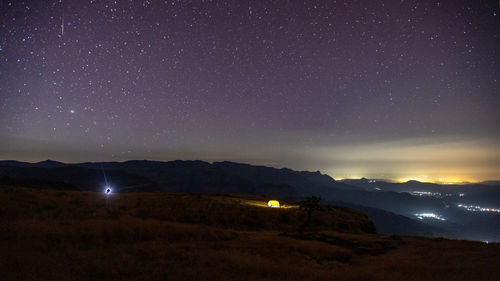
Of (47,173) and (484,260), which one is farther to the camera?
(47,173)

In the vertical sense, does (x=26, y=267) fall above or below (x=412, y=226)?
above

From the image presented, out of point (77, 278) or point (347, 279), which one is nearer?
point (77, 278)

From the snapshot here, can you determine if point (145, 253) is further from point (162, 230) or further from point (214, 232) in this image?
point (214, 232)

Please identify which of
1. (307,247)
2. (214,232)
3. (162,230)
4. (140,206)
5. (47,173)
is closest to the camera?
(307,247)

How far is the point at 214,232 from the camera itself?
15859 mm

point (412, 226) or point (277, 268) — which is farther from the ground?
point (277, 268)

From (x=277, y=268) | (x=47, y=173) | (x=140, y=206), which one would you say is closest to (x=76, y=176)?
(x=47, y=173)

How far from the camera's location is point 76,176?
12194 cm

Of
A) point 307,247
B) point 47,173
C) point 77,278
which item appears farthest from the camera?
point 47,173

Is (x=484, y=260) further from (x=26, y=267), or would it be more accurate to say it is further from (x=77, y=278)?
(x=26, y=267)

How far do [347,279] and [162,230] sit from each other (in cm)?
1033

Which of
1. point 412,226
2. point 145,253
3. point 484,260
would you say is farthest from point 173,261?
point 412,226

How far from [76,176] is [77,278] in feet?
455

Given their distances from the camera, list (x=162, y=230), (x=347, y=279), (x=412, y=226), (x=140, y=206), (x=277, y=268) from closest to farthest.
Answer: (x=347, y=279) → (x=277, y=268) → (x=162, y=230) → (x=140, y=206) → (x=412, y=226)
